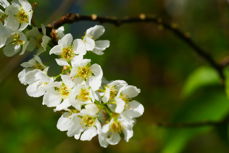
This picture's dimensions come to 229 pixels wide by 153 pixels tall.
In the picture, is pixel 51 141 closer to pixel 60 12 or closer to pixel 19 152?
pixel 19 152

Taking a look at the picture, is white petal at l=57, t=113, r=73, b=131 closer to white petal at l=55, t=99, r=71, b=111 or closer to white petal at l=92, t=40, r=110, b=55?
white petal at l=55, t=99, r=71, b=111

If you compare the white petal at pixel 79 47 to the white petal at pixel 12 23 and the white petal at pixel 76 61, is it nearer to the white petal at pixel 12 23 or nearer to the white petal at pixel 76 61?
the white petal at pixel 76 61

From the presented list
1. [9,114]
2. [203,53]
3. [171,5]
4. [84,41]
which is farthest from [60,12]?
[171,5]

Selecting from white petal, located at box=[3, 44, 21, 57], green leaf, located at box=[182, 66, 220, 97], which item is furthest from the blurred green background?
white petal, located at box=[3, 44, 21, 57]

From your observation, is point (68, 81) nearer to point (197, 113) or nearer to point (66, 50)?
point (66, 50)

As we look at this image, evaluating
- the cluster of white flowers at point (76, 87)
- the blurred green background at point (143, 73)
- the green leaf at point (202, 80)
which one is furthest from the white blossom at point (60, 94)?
the blurred green background at point (143, 73)

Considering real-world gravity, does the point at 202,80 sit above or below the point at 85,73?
below

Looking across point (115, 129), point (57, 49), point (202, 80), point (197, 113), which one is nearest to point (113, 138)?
point (115, 129)
